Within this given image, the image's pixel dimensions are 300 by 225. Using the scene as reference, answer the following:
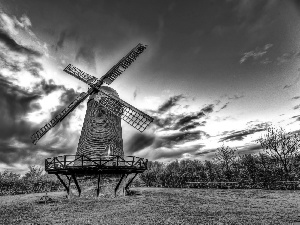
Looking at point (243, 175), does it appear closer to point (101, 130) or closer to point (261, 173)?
point (261, 173)

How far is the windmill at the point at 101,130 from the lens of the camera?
16.7 meters

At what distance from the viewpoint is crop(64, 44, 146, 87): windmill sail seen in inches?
869

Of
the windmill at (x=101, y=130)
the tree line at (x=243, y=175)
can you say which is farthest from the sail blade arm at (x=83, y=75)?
the tree line at (x=243, y=175)

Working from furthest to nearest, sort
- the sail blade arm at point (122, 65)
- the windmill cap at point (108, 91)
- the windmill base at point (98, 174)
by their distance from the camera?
the sail blade arm at point (122, 65) < the windmill cap at point (108, 91) < the windmill base at point (98, 174)

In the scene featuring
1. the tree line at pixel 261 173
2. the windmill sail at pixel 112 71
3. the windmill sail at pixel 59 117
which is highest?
the windmill sail at pixel 112 71

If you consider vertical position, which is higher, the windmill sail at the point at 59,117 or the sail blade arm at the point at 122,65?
the sail blade arm at the point at 122,65

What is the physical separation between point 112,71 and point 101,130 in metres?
6.84

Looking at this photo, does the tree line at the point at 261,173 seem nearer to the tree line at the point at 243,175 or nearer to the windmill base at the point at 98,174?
the tree line at the point at 243,175

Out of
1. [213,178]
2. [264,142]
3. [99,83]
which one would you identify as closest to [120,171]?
[99,83]

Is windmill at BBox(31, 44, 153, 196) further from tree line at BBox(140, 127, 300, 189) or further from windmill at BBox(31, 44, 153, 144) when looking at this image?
tree line at BBox(140, 127, 300, 189)

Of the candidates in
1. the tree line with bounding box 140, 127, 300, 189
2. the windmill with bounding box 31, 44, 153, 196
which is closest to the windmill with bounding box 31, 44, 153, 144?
the windmill with bounding box 31, 44, 153, 196

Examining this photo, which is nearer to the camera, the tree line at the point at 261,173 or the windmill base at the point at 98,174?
the windmill base at the point at 98,174

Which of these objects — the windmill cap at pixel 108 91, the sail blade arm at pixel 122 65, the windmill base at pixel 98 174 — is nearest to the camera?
the windmill base at pixel 98 174

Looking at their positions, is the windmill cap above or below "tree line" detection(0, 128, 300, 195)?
above
